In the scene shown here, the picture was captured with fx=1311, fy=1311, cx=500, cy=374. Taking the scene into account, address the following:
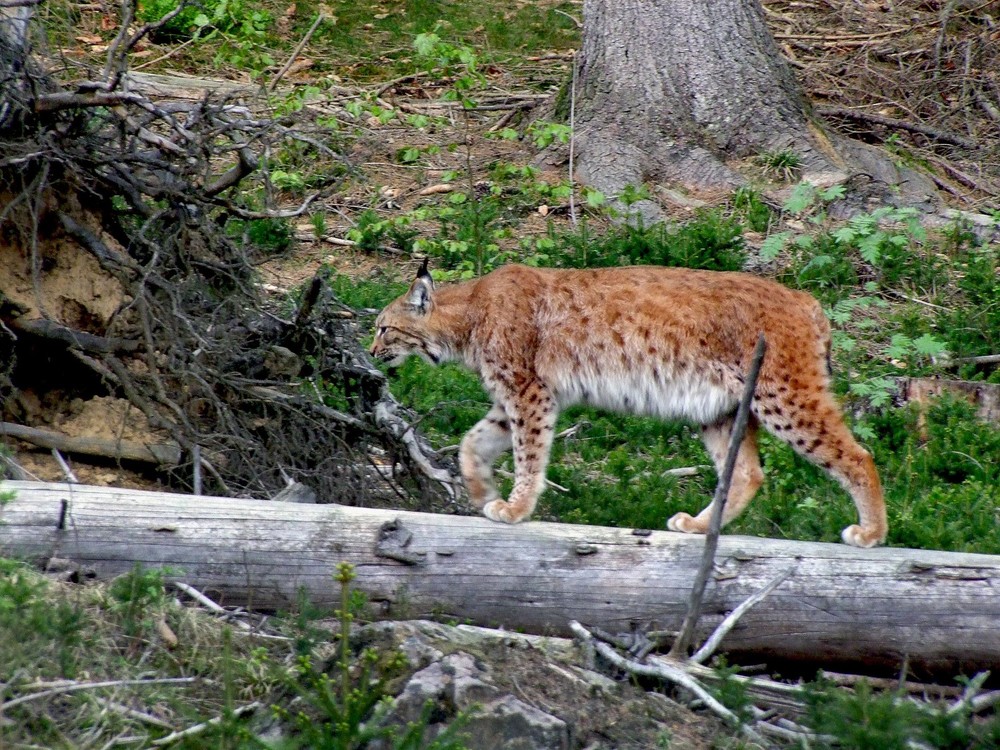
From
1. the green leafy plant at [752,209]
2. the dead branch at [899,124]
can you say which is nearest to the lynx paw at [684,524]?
the green leafy plant at [752,209]

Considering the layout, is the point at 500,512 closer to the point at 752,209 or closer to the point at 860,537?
the point at 860,537

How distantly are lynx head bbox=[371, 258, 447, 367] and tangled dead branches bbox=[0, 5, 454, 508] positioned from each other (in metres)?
0.27

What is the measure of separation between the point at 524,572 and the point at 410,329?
2.21m

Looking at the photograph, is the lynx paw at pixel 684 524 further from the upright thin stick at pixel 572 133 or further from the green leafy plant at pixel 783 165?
the green leafy plant at pixel 783 165

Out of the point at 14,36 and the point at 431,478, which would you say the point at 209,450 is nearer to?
the point at 431,478

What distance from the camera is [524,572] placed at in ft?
15.8

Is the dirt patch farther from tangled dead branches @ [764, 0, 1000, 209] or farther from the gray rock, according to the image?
tangled dead branches @ [764, 0, 1000, 209]

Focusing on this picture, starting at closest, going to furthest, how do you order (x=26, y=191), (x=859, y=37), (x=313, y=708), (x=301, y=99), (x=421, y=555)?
1. (x=313, y=708)
2. (x=421, y=555)
3. (x=26, y=191)
4. (x=301, y=99)
5. (x=859, y=37)

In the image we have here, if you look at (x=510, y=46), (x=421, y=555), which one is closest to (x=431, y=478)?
(x=421, y=555)

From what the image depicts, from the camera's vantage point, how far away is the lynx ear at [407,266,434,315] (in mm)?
6531

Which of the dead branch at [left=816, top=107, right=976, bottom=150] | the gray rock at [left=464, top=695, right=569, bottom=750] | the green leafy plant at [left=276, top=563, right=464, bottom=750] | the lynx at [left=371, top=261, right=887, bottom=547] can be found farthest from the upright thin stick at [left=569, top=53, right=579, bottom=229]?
the green leafy plant at [left=276, top=563, right=464, bottom=750]

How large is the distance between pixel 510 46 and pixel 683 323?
8146 millimetres

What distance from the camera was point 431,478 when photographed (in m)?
6.26

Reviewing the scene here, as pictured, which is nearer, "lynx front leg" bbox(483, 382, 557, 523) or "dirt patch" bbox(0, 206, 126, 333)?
"dirt patch" bbox(0, 206, 126, 333)
